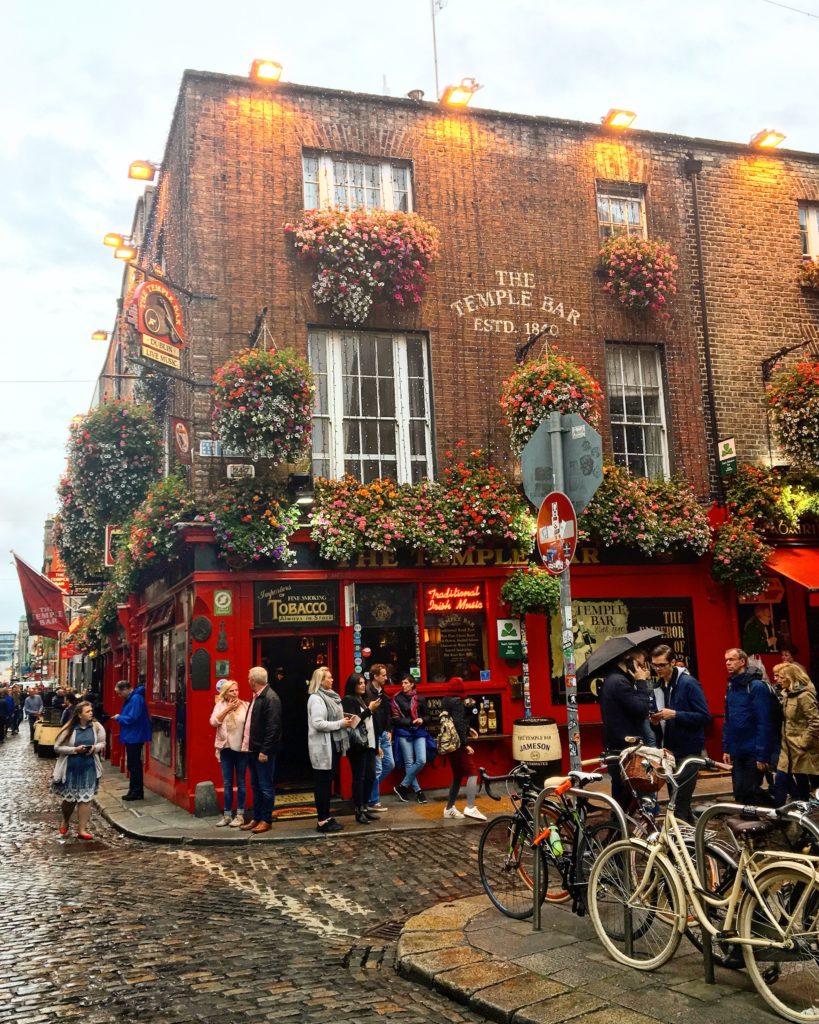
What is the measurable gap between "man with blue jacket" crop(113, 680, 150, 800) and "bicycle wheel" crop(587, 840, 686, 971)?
10476mm

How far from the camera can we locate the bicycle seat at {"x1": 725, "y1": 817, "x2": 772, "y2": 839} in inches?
191

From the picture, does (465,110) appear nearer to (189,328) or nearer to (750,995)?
(189,328)

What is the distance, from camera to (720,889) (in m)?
5.12

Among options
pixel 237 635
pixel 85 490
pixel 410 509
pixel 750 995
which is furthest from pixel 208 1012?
pixel 85 490

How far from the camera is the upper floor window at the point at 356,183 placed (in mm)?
14531

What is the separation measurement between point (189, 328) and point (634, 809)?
9.30 m

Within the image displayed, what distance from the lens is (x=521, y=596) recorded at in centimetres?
1345

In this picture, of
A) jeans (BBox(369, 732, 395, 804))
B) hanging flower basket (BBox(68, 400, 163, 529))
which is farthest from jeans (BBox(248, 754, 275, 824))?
hanging flower basket (BBox(68, 400, 163, 529))

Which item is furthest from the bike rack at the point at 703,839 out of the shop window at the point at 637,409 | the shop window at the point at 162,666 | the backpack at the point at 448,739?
the shop window at the point at 637,409

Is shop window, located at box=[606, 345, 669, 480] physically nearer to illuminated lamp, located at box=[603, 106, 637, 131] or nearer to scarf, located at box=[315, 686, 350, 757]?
illuminated lamp, located at box=[603, 106, 637, 131]

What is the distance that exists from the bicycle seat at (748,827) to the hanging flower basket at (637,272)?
11.9 m

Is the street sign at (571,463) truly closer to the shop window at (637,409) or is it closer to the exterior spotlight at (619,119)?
the shop window at (637,409)

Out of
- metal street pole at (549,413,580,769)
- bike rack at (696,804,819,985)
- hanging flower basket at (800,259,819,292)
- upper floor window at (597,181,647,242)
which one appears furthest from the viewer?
hanging flower basket at (800,259,819,292)

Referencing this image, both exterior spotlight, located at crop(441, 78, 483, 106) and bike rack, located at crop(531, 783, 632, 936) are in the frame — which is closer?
bike rack, located at crop(531, 783, 632, 936)
